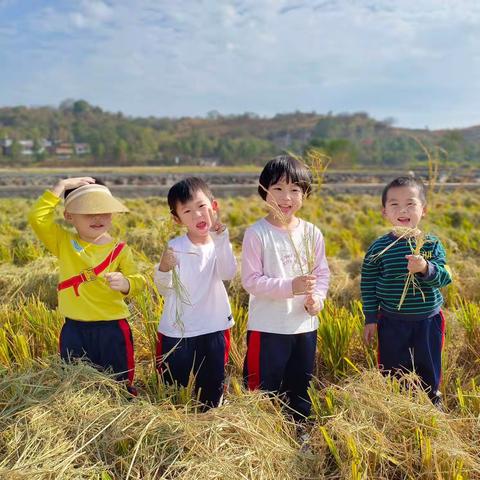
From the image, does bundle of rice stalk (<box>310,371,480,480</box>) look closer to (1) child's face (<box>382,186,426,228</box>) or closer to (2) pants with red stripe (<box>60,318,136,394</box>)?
(1) child's face (<box>382,186,426,228</box>)

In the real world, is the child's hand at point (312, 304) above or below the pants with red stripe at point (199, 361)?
above

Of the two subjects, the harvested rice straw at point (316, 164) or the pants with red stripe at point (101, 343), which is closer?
the pants with red stripe at point (101, 343)

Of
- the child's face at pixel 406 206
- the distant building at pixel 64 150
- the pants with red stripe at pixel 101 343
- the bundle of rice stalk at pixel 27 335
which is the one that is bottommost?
the bundle of rice stalk at pixel 27 335

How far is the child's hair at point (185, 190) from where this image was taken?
7.50 feet

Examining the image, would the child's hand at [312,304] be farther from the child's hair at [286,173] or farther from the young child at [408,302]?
the child's hair at [286,173]

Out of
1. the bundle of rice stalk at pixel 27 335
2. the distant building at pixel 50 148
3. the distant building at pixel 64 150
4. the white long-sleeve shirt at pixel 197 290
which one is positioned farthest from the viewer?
the distant building at pixel 64 150

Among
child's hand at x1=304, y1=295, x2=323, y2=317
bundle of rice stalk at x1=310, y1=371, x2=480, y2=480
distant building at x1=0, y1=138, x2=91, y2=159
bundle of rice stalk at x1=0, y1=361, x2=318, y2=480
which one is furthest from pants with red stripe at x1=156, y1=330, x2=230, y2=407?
distant building at x1=0, y1=138, x2=91, y2=159

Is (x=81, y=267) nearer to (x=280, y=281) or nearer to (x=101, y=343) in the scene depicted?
(x=101, y=343)

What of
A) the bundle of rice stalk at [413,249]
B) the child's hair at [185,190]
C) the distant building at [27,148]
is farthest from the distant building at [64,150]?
the bundle of rice stalk at [413,249]

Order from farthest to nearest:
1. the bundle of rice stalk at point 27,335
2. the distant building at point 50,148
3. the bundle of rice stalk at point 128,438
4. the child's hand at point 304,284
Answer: the distant building at point 50,148 → the bundle of rice stalk at point 27,335 → the child's hand at point 304,284 → the bundle of rice stalk at point 128,438

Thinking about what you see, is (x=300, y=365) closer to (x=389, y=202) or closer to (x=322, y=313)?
(x=322, y=313)

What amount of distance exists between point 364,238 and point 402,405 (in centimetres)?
572

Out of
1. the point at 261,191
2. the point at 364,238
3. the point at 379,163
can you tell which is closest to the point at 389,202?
the point at 261,191

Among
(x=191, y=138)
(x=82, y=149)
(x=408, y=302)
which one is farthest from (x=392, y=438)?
(x=82, y=149)
